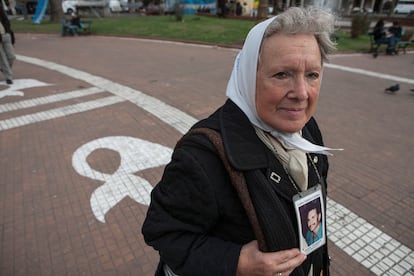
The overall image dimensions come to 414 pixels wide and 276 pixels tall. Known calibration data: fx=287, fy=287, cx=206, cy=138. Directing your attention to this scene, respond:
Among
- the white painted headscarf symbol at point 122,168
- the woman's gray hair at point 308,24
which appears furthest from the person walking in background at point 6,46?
the woman's gray hair at point 308,24

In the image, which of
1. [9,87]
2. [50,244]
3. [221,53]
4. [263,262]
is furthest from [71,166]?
[221,53]

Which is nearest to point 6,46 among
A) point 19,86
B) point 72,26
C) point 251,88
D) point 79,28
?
point 19,86

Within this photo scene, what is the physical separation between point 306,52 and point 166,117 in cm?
476

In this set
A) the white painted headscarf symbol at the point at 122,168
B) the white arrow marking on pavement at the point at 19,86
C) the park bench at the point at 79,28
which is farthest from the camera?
the park bench at the point at 79,28

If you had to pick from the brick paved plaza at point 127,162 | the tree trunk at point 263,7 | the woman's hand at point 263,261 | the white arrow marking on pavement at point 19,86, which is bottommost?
the brick paved plaza at point 127,162

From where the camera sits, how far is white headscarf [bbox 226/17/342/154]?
1.18 metres

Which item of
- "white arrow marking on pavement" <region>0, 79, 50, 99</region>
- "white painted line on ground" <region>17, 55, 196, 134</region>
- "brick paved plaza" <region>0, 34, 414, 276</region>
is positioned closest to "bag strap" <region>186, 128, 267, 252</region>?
"brick paved plaza" <region>0, 34, 414, 276</region>

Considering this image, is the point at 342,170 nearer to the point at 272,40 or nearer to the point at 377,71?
the point at 272,40

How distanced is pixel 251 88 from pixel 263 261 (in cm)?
70

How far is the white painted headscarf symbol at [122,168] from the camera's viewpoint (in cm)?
350

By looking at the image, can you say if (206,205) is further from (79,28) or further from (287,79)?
(79,28)

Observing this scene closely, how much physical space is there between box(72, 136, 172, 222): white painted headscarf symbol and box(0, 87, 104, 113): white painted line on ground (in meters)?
2.56

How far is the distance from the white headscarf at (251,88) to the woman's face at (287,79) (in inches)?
1.0

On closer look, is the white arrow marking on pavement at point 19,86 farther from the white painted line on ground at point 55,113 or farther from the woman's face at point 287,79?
the woman's face at point 287,79
